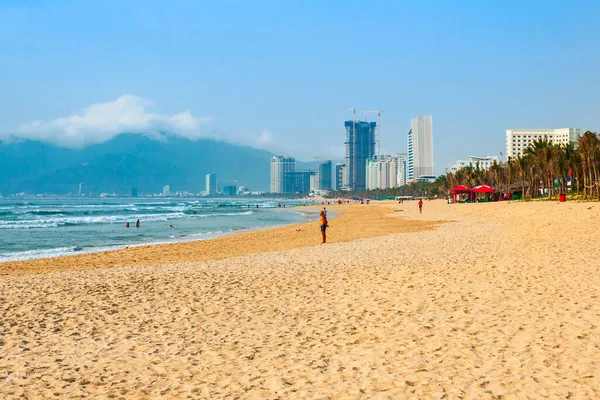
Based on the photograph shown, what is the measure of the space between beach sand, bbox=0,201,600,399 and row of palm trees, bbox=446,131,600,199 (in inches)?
1588

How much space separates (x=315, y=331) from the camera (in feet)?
23.1

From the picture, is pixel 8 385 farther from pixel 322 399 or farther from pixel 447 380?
pixel 447 380

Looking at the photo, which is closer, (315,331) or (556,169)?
(315,331)

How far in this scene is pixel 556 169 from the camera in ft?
189

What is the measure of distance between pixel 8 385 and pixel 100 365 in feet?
3.05

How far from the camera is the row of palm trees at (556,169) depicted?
1956 inches

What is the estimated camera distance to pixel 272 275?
12.1 meters

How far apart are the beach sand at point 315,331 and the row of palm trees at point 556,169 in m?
40.3

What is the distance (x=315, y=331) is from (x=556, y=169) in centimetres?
5805

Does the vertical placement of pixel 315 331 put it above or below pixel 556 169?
below

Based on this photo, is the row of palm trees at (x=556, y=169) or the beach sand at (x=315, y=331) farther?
the row of palm trees at (x=556, y=169)

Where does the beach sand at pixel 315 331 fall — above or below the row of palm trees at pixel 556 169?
below

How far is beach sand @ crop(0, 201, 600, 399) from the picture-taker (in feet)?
16.4

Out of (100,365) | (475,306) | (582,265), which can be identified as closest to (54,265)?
(100,365)
